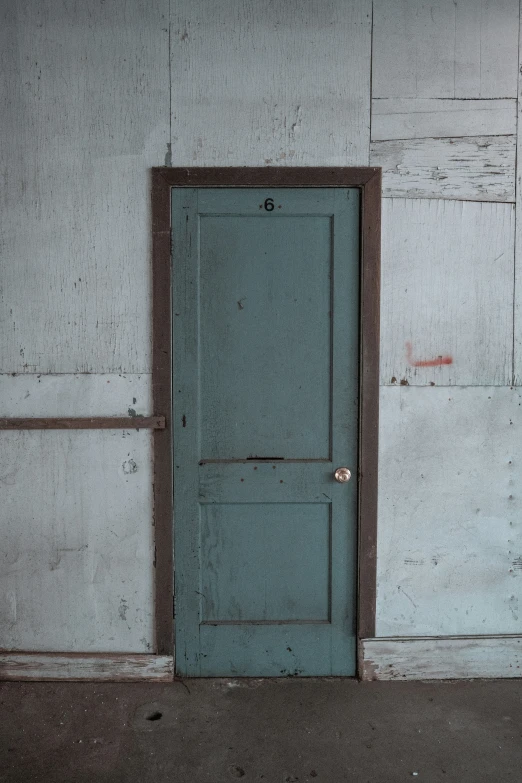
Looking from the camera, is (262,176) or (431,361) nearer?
(262,176)

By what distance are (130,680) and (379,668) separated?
45.2 inches

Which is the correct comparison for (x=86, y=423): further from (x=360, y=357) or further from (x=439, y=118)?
(x=439, y=118)

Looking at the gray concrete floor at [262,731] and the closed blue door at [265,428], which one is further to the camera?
the closed blue door at [265,428]

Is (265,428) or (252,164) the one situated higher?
(252,164)

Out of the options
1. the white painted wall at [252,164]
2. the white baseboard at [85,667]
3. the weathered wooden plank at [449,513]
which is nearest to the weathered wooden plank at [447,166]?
the white painted wall at [252,164]

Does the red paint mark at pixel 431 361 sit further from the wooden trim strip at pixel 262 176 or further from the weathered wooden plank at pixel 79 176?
the weathered wooden plank at pixel 79 176

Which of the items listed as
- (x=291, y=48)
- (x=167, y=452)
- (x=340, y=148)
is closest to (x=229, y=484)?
(x=167, y=452)

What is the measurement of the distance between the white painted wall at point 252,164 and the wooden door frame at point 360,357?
0.18 ft

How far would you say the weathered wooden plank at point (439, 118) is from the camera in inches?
105

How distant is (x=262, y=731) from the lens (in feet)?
8.19

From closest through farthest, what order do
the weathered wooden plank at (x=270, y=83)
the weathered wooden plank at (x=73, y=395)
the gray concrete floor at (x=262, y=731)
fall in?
the gray concrete floor at (x=262, y=731), the weathered wooden plank at (x=270, y=83), the weathered wooden plank at (x=73, y=395)

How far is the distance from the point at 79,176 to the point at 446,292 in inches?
67.1

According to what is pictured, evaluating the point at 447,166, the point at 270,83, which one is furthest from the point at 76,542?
the point at 447,166

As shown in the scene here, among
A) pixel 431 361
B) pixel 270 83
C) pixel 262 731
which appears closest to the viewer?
pixel 262 731
